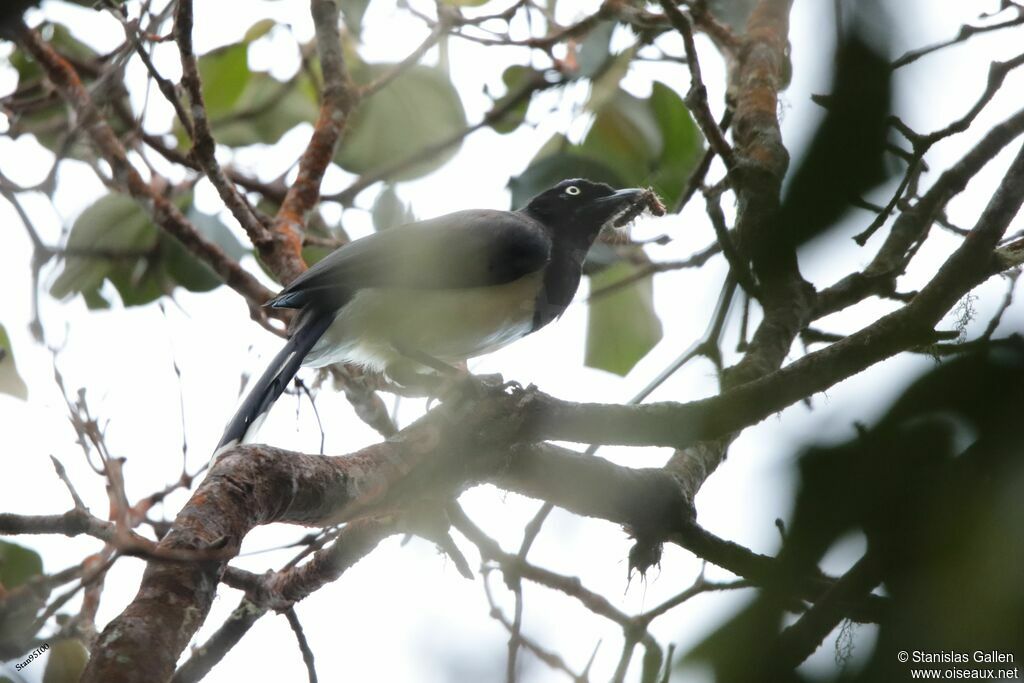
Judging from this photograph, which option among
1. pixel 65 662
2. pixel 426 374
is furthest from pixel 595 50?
pixel 65 662

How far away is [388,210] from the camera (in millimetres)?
3771

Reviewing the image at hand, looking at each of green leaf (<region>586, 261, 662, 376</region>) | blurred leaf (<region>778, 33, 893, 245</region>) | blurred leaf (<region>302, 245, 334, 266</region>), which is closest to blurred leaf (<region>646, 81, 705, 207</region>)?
green leaf (<region>586, 261, 662, 376</region>)

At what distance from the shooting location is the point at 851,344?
2148mm

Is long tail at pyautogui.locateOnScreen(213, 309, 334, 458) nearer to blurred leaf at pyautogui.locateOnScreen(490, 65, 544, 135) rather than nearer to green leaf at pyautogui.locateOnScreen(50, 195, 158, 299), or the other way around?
green leaf at pyautogui.locateOnScreen(50, 195, 158, 299)

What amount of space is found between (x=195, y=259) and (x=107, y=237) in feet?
1.34

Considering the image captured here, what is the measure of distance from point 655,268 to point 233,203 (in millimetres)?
1860

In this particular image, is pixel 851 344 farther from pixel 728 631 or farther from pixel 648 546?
pixel 728 631

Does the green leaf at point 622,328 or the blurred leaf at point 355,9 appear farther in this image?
the green leaf at point 622,328

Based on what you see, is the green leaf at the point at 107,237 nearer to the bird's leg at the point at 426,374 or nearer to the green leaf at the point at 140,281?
the green leaf at the point at 140,281

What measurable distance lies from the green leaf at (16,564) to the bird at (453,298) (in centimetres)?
94

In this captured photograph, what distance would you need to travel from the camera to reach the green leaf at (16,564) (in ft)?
9.66

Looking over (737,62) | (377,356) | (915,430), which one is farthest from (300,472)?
(737,62)

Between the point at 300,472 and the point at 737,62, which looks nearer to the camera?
the point at 300,472

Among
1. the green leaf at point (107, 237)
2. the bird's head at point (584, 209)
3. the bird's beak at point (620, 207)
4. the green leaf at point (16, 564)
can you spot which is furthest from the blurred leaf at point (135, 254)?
the bird's beak at point (620, 207)
